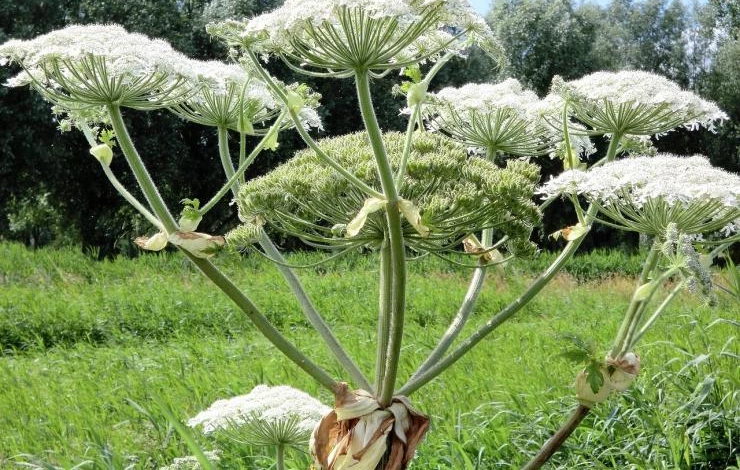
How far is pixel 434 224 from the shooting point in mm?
1620

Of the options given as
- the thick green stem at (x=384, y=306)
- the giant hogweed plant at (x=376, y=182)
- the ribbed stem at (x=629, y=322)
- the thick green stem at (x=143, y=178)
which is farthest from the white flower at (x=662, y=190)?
the thick green stem at (x=143, y=178)

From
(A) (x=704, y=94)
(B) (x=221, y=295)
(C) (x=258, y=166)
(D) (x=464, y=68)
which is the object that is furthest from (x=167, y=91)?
(A) (x=704, y=94)

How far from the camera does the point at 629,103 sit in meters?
2.07

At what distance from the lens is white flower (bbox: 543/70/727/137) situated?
2016mm

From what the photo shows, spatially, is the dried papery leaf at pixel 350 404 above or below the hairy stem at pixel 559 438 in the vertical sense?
above

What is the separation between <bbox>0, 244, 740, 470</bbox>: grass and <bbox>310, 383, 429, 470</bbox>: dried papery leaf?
1.23 feet

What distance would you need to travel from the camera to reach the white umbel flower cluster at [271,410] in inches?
86.9

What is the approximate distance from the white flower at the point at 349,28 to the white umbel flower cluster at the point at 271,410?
94cm

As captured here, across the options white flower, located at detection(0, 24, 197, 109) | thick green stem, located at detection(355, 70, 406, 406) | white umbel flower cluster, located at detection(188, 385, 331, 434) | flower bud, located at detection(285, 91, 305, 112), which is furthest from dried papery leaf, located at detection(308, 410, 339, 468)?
white flower, located at detection(0, 24, 197, 109)

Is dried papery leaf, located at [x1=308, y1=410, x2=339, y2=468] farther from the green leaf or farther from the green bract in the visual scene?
the green leaf

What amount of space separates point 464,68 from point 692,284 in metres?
20.9

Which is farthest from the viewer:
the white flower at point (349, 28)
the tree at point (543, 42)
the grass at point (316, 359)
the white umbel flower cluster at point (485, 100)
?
the tree at point (543, 42)

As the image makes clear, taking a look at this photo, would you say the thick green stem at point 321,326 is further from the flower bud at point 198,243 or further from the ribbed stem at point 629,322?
the ribbed stem at point 629,322

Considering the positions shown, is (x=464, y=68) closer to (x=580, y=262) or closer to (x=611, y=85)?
(x=580, y=262)
